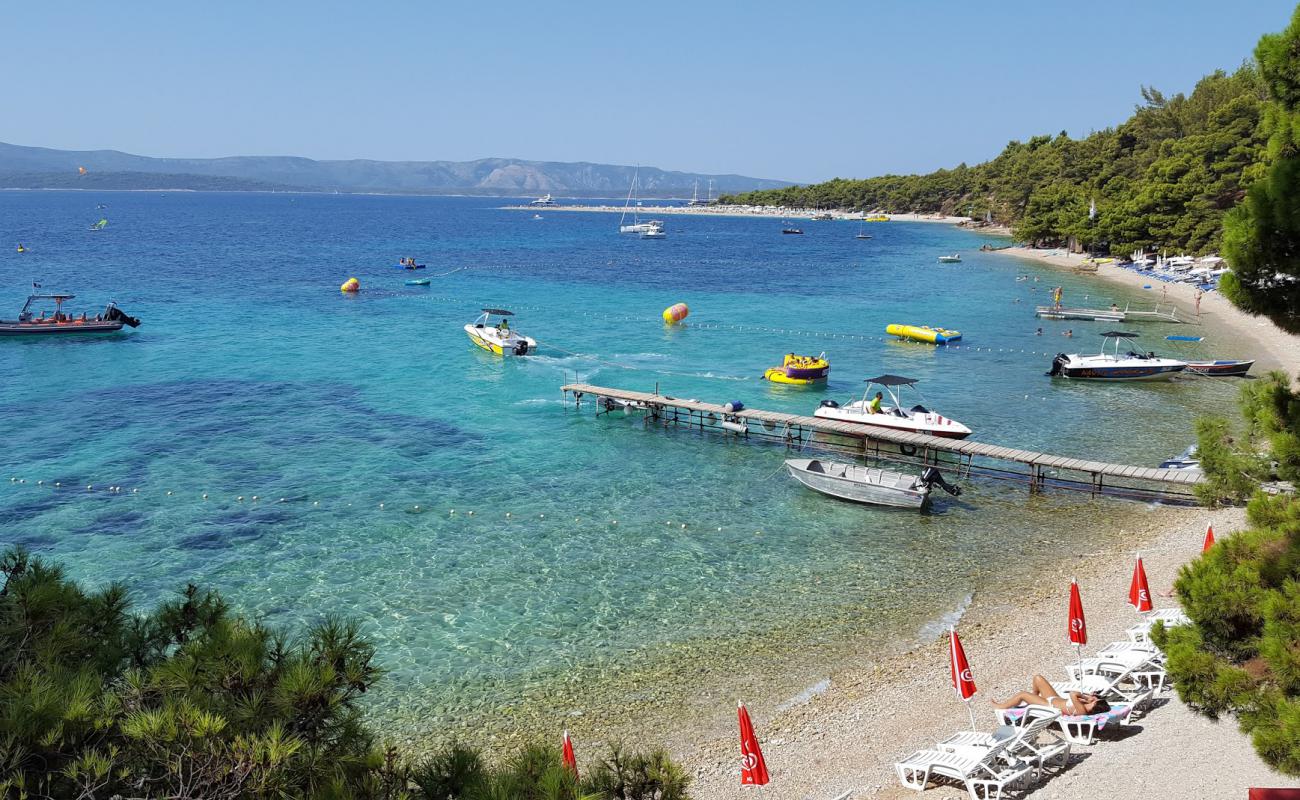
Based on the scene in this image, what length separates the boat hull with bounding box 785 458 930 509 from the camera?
24.3m

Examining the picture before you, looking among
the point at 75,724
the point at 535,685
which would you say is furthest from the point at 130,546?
the point at 75,724

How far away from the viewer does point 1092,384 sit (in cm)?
3956

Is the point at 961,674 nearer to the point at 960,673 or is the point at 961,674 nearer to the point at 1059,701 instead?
the point at 960,673

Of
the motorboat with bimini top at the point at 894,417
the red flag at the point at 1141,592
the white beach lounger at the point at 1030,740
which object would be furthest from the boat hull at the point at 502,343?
the white beach lounger at the point at 1030,740

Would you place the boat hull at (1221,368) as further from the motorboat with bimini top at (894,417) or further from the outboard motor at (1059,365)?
the motorboat with bimini top at (894,417)

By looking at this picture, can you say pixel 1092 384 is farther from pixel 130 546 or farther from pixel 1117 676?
pixel 130 546

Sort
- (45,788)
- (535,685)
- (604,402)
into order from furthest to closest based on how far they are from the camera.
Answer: (604,402), (535,685), (45,788)

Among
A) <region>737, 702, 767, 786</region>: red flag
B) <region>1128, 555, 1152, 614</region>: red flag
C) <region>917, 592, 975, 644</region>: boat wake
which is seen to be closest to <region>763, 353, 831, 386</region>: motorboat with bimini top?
<region>917, 592, 975, 644</region>: boat wake

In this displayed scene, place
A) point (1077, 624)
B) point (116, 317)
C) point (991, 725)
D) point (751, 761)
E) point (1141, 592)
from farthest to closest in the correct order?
point (116, 317) → point (1141, 592) → point (1077, 624) → point (991, 725) → point (751, 761)

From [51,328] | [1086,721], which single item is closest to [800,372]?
[1086,721]

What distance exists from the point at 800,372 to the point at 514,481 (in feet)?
53.5

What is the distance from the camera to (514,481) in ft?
87.9

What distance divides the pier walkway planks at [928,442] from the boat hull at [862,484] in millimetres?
3828

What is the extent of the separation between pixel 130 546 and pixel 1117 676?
2086 cm
